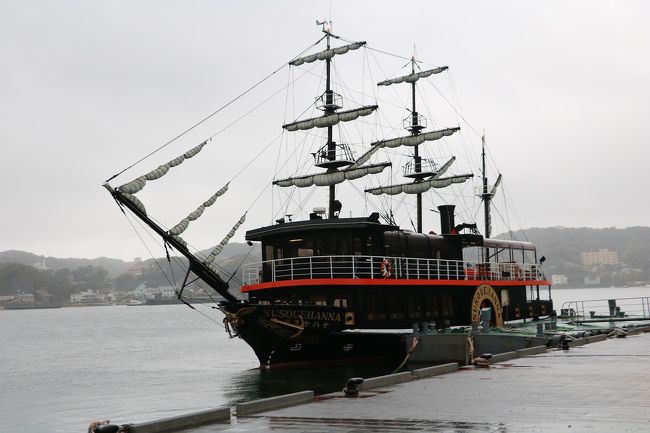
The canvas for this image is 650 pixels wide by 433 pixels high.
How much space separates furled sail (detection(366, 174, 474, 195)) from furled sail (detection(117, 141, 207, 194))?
28.0m

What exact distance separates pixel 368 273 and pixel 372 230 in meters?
2.25

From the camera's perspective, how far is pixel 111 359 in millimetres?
54812

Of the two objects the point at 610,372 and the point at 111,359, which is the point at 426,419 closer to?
the point at 610,372

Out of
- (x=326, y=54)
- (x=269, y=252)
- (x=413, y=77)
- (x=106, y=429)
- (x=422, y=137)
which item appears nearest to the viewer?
(x=106, y=429)

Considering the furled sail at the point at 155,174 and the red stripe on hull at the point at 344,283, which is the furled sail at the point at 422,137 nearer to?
the red stripe on hull at the point at 344,283

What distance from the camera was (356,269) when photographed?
32250mm

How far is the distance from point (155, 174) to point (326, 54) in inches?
853

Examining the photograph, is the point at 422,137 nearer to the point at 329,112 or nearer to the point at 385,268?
the point at 329,112

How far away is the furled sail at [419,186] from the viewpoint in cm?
5906

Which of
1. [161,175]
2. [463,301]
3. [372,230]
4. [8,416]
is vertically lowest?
[8,416]

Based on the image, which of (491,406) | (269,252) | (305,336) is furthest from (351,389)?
(269,252)

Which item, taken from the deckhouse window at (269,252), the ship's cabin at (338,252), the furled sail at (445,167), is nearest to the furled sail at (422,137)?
the furled sail at (445,167)

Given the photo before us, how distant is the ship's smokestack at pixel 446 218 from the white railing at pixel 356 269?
103 inches

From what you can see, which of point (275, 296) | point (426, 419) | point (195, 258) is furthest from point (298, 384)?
point (426, 419)
